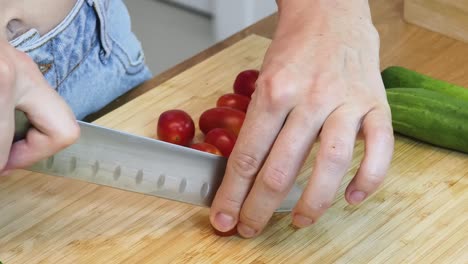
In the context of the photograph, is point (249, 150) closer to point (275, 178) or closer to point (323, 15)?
point (275, 178)

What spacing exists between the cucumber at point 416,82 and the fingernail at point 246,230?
0.44 meters

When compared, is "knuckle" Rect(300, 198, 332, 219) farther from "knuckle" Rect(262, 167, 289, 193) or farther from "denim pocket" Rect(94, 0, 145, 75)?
"denim pocket" Rect(94, 0, 145, 75)

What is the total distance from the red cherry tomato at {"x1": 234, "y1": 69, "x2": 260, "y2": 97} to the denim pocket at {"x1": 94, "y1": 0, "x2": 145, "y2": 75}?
0.22m

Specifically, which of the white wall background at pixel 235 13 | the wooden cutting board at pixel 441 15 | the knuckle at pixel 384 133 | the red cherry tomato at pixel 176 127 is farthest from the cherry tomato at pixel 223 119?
the white wall background at pixel 235 13

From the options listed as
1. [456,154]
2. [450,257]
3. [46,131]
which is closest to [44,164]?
[46,131]

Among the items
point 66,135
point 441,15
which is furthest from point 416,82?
point 66,135

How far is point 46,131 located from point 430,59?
2.79 feet

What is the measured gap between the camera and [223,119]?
4.56 ft

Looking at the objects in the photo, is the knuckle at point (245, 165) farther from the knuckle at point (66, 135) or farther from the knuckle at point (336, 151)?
the knuckle at point (66, 135)

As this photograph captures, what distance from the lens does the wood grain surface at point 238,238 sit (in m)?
1.19

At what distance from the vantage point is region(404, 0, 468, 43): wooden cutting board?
1650 millimetres

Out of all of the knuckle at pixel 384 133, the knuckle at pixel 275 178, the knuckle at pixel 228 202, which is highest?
the knuckle at pixel 384 133

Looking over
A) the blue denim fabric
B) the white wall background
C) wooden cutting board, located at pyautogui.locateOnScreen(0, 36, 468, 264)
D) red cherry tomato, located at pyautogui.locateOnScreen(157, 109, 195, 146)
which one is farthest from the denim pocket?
the white wall background

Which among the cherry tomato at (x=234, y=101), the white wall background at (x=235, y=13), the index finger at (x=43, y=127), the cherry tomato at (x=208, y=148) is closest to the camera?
the index finger at (x=43, y=127)
